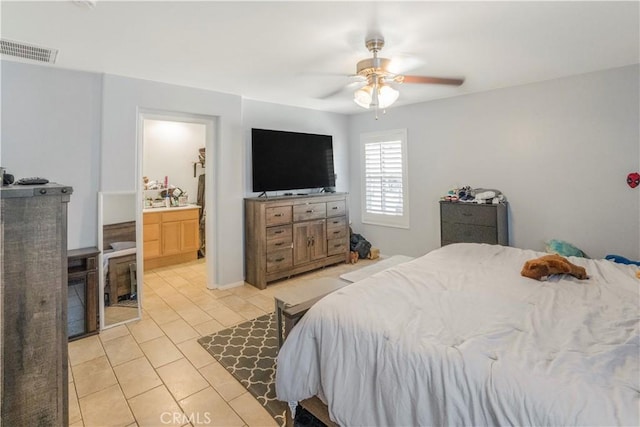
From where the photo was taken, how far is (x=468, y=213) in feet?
12.6

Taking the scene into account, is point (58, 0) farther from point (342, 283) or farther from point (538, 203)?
point (538, 203)

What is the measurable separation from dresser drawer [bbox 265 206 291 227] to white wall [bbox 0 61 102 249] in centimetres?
184

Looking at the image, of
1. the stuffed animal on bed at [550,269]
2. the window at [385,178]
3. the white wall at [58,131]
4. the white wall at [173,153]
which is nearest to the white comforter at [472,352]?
the stuffed animal on bed at [550,269]

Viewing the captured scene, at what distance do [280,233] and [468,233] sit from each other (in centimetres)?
241

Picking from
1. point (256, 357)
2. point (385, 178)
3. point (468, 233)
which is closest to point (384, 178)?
point (385, 178)

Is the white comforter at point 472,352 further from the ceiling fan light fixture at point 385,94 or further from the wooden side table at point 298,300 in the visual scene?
the ceiling fan light fixture at point 385,94

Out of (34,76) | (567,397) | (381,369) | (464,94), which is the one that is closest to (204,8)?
(34,76)

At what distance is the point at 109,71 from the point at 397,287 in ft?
10.9

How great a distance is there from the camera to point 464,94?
414 cm

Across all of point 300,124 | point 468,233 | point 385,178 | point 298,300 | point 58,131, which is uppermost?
point 300,124

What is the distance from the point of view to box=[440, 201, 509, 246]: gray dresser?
143 inches

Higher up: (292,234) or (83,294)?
(292,234)

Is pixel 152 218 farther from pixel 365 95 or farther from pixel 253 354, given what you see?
pixel 365 95

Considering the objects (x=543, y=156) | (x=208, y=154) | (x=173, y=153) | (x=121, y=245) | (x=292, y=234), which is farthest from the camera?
(x=173, y=153)
